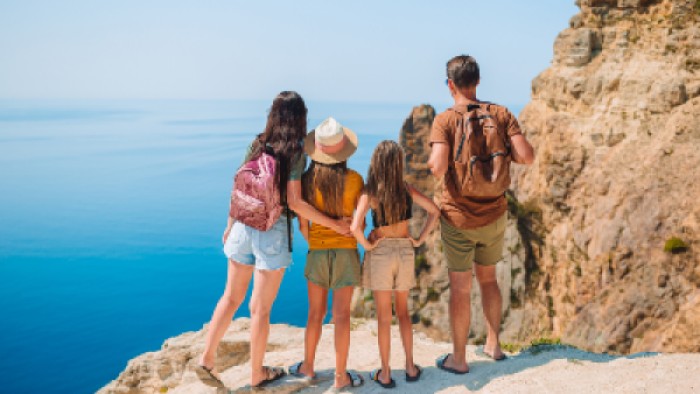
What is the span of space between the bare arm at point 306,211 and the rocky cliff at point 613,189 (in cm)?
1012

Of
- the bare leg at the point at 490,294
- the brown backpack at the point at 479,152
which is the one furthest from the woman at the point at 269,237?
the bare leg at the point at 490,294

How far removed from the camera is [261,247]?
536 centimetres

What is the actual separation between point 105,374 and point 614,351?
68.7m

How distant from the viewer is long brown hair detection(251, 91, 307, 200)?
5.18m

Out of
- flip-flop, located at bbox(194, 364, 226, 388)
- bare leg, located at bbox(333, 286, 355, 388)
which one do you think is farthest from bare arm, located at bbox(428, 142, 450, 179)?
flip-flop, located at bbox(194, 364, 226, 388)

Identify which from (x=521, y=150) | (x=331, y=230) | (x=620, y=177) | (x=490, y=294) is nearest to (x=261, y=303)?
(x=331, y=230)

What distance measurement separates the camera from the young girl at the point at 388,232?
5238 millimetres

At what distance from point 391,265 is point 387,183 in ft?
2.64

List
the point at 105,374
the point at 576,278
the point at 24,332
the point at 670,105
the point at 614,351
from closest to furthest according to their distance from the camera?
1. the point at 614,351
2. the point at 670,105
3. the point at 576,278
4. the point at 105,374
5. the point at 24,332

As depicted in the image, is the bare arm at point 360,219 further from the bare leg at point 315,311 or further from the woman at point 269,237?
the bare leg at point 315,311

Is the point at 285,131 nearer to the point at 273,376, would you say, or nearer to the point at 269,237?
the point at 269,237

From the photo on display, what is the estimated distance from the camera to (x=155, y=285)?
10825cm

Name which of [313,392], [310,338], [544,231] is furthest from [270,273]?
[544,231]

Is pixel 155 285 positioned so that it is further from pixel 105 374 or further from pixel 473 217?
pixel 473 217
